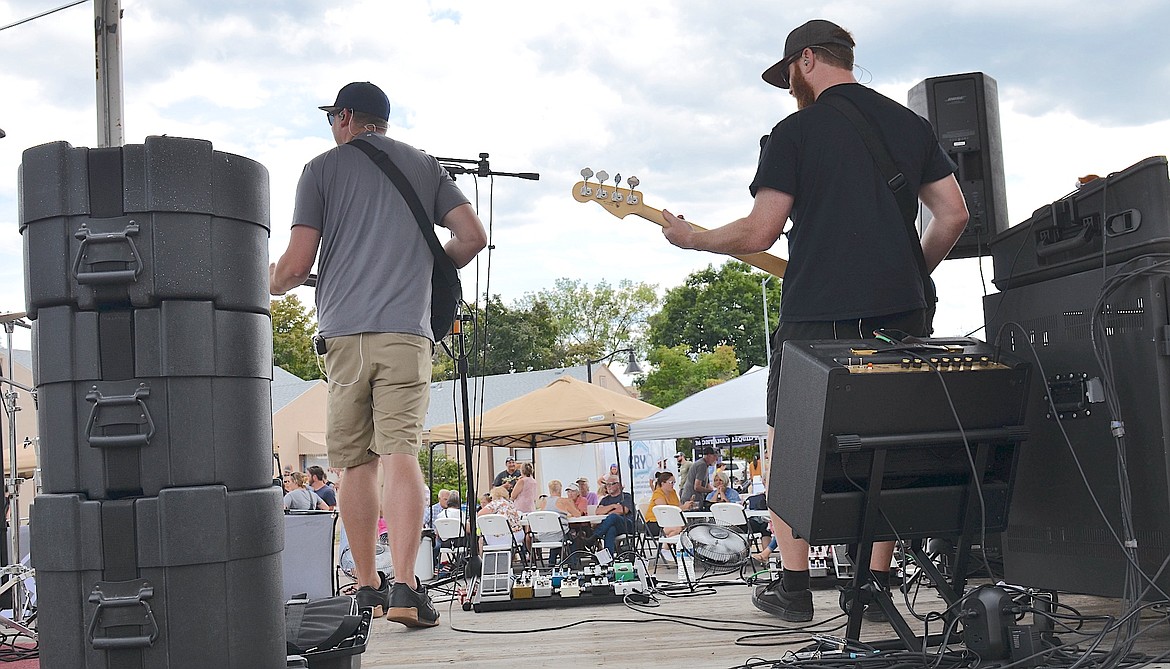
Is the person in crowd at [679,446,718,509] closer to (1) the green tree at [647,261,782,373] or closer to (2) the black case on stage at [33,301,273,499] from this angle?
(2) the black case on stage at [33,301,273,499]

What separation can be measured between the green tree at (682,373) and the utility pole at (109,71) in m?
48.6

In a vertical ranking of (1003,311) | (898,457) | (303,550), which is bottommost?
(303,550)

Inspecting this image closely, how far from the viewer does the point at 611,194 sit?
4.77m

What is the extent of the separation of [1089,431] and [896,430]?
722mm

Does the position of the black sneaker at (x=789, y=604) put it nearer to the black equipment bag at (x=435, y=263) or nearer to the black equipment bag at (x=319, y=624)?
the black equipment bag at (x=319, y=624)

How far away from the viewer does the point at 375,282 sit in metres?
3.25

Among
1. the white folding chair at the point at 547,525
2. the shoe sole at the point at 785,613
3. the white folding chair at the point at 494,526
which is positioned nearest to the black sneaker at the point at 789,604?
the shoe sole at the point at 785,613

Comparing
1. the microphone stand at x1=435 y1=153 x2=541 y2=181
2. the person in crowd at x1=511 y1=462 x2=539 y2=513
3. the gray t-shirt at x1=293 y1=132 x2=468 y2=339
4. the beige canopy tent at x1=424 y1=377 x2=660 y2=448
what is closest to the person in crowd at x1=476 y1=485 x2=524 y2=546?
the person in crowd at x1=511 y1=462 x2=539 y2=513

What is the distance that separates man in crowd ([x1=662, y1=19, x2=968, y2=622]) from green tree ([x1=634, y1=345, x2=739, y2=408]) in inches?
1926

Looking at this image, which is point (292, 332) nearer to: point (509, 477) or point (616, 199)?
point (509, 477)

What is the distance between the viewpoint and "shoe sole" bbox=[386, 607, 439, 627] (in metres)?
3.03

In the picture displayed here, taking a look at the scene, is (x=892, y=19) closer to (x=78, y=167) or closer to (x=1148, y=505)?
(x=1148, y=505)

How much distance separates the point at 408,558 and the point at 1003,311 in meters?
2.19

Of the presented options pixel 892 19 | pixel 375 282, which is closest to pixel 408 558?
pixel 375 282
